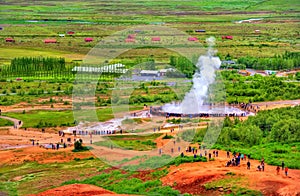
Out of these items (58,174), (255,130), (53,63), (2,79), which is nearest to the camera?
(58,174)

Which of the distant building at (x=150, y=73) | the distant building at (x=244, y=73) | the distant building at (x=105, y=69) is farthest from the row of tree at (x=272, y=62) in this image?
the distant building at (x=105, y=69)

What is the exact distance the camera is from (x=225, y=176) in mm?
31031

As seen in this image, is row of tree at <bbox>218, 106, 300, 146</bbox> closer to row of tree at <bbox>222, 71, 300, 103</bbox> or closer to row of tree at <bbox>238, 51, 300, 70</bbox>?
row of tree at <bbox>222, 71, 300, 103</bbox>

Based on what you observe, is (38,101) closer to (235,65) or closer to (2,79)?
(2,79)

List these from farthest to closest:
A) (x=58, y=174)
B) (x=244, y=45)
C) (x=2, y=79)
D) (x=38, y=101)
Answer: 1. (x=244, y=45)
2. (x=2, y=79)
3. (x=38, y=101)
4. (x=58, y=174)

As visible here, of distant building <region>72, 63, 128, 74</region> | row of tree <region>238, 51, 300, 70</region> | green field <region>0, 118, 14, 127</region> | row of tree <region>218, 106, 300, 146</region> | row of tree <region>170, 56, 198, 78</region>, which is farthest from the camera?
row of tree <region>238, 51, 300, 70</region>

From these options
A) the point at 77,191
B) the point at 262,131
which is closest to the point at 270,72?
the point at 262,131

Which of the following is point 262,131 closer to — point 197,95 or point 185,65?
point 197,95

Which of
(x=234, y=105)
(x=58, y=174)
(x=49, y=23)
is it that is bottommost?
(x=58, y=174)

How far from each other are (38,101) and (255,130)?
91.9 ft

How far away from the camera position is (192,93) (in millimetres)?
59469

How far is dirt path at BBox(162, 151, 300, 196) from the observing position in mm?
28828

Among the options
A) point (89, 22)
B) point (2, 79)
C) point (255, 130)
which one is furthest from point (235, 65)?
point (89, 22)

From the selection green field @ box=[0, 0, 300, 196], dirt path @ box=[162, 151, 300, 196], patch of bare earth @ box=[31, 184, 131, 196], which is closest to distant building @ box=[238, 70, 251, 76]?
green field @ box=[0, 0, 300, 196]
